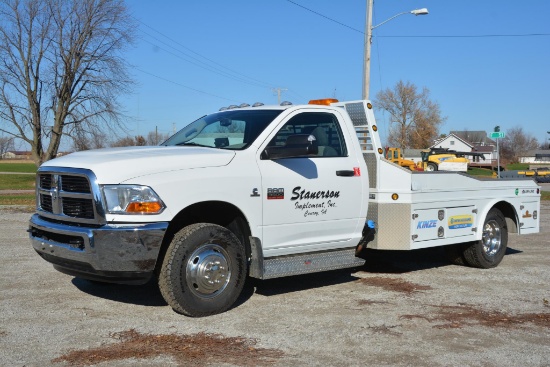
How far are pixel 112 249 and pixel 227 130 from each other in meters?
2.09

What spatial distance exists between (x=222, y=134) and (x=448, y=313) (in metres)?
3.01

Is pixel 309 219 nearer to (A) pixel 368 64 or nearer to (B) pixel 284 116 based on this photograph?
(B) pixel 284 116

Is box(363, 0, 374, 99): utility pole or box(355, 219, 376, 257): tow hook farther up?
box(363, 0, 374, 99): utility pole

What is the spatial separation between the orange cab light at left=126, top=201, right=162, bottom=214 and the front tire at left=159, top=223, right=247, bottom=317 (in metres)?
0.38

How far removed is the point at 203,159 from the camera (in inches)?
230

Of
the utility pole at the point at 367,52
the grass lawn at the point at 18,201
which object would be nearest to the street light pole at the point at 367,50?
the utility pole at the point at 367,52

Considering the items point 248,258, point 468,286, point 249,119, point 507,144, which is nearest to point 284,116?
point 249,119

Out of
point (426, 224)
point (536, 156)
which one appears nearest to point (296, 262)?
point (426, 224)

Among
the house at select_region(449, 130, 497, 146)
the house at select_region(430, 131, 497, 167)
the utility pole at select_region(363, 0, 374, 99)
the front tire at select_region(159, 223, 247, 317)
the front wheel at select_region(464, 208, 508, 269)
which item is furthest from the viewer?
the house at select_region(449, 130, 497, 146)

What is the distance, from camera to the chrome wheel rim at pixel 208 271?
5.70 m

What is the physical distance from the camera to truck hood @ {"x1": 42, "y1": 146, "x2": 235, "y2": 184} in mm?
5398

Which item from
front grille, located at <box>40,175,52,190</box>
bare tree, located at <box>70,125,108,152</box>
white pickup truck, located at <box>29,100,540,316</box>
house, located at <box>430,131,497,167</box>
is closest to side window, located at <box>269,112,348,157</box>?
white pickup truck, located at <box>29,100,540,316</box>

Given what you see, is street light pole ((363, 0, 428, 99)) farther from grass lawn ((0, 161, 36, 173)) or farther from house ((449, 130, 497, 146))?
house ((449, 130, 497, 146))

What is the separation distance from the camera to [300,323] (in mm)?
5746
